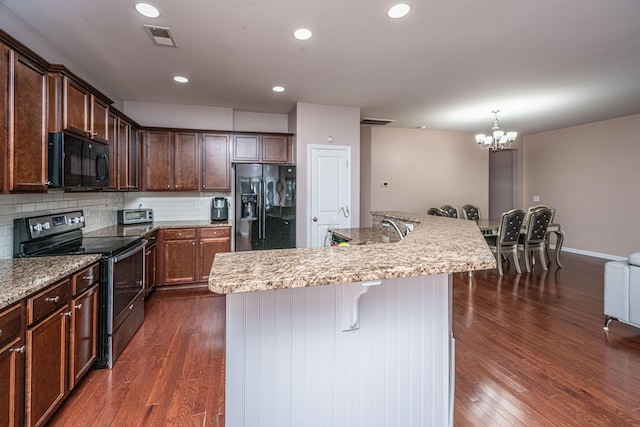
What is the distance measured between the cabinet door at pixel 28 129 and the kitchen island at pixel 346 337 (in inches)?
63.2

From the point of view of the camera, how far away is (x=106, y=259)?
2.32 meters

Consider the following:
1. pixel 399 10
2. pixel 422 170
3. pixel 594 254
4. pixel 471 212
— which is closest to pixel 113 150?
pixel 399 10

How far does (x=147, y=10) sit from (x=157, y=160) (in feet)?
7.82

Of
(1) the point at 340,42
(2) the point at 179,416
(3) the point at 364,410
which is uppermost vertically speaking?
(1) the point at 340,42

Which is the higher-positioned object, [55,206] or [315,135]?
[315,135]

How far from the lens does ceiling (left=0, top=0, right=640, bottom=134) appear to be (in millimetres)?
2309

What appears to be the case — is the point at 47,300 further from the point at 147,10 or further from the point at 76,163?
the point at 147,10

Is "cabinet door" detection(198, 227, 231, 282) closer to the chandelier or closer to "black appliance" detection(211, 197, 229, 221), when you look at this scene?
"black appliance" detection(211, 197, 229, 221)

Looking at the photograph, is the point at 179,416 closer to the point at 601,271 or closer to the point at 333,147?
the point at 333,147

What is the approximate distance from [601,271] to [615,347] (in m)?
3.26

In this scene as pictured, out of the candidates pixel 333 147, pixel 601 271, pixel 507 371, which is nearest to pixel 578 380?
pixel 507 371

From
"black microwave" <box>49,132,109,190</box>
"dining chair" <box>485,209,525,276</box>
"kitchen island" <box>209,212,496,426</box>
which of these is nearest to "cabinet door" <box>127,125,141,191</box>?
"black microwave" <box>49,132,109,190</box>

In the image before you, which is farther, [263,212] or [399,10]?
[263,212]

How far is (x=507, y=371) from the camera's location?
2275mm
